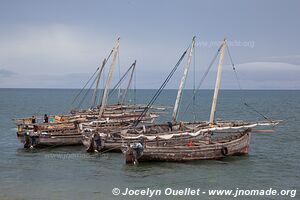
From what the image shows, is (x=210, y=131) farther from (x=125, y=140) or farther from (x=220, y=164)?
(x=125, y=140)

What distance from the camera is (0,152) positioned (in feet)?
132

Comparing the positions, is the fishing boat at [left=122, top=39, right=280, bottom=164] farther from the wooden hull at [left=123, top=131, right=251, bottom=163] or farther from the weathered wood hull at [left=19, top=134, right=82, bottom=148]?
the weathered wood hull at [left=19, top=134, right=82, bottom=148]

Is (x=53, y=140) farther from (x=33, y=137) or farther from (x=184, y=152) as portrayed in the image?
(x=184, y=152)

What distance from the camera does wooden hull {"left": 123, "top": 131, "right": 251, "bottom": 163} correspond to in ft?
107

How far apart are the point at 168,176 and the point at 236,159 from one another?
9.58 metres

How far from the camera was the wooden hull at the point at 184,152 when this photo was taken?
1287 inches

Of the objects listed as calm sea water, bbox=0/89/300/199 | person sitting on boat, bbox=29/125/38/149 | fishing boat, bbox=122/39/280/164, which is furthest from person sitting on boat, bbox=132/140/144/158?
person sitting on boat, bbox=29/125/38/149

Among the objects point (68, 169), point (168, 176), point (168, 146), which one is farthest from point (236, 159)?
point (68, 169)

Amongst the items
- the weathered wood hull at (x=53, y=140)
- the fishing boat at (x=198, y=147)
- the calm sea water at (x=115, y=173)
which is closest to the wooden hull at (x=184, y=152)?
the fishing boat at (x=198, y=147)

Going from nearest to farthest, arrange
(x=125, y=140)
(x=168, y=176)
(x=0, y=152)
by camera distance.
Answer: (x=168, y=176)
(x=125, y=140)
(x=0, y=152)

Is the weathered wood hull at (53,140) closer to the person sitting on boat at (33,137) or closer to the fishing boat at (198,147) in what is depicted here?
the person sitting on boat at (33,137)

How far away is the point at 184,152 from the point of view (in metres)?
33.6

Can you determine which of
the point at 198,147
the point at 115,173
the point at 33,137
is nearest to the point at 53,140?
the point at 33,137

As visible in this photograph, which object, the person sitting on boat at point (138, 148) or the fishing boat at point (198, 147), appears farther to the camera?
the fishing boat at point (198, 147)
